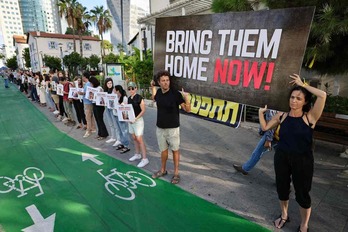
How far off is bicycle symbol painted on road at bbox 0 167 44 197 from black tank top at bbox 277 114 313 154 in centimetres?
407

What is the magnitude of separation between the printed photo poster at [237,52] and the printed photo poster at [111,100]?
185 cm

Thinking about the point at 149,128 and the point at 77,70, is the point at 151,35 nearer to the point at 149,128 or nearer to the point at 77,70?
the point at 149,128

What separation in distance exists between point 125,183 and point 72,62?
34.3 meters

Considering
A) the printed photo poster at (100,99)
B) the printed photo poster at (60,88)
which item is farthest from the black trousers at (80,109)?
the printed photo poster at (100,99)

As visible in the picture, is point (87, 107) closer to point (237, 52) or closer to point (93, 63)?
point (237, 52)

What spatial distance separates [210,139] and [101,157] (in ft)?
10.1

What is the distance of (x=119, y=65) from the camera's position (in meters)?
15.0

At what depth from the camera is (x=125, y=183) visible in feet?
13.5

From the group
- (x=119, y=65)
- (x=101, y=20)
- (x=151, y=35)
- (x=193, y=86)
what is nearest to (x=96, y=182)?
(x=193, y=86)

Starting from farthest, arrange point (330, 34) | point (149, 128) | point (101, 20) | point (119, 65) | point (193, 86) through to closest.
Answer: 1. point (101, 20)
2. point (119, 65)
3. point (149, 128)
4. point (330, 34)
5. point (193, 86)

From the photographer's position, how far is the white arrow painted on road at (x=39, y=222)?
3.03 metres

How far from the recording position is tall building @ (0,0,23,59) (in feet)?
400

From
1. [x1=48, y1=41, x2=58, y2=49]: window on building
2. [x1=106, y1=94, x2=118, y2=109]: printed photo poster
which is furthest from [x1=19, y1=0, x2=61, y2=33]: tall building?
[x1=106, y1=94, x2=118, y2=109]: printed photo poster

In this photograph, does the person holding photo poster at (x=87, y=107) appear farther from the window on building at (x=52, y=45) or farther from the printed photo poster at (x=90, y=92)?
the window on building at (x=52, y=45)
